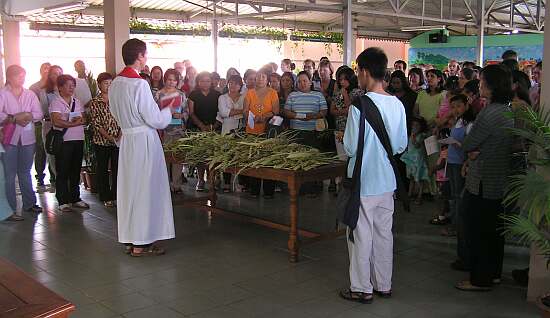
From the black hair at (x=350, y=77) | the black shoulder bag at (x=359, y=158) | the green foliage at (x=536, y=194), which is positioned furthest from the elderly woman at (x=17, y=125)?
the green foliage at (x=536, y=194)

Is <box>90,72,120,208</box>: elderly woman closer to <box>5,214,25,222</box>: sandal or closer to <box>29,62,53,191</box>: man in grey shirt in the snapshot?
<box>5,214,25,222</box>: sandal

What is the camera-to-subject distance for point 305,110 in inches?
275

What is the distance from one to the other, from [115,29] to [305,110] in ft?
8.20

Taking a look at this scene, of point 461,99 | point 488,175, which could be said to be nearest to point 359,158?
point 488,175

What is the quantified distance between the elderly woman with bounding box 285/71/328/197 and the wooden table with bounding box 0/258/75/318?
4.97 metres

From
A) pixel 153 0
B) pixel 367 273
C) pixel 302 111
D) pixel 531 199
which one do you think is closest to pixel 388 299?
pixel 367 273

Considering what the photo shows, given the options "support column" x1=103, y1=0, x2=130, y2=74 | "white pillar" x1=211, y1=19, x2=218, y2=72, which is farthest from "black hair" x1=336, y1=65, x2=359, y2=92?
"white pillar" x1=211, y1=19, x2=218, y2=72

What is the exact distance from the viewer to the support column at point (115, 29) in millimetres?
6926

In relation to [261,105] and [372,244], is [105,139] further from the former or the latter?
[372,244]

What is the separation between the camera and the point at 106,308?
3861 mm

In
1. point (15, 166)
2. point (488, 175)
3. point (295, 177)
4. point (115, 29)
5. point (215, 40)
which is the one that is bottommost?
point (15, 166)

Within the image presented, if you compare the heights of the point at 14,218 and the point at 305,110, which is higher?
the point at 305,110

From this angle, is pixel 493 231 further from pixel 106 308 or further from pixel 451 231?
pixel 106 308

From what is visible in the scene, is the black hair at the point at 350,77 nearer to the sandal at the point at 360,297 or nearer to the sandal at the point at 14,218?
the sandal at the point at 360,297
